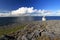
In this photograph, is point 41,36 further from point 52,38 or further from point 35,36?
point 52,38

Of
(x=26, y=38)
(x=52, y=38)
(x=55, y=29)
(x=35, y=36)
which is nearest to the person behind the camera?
(x=52, y=38)

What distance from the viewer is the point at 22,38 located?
1299 inches

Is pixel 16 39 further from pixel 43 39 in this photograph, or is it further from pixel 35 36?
pixel 43 39

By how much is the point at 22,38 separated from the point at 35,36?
3.65 meters

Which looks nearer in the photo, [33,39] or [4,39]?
[4,39]

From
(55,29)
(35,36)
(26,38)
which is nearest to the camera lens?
(26,38)

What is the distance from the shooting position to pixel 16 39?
34.1 meters

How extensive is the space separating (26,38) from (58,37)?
24.4 ft

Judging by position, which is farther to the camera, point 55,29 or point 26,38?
point 55,29

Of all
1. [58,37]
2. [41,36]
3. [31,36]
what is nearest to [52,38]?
[58,37]

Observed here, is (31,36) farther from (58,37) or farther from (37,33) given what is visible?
(58,37)

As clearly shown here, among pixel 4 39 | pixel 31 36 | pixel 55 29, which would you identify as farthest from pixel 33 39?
pixel 55 29

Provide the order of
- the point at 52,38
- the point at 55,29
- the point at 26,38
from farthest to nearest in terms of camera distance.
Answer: the point at 55,29
the point at 26,38
the point at 52,38

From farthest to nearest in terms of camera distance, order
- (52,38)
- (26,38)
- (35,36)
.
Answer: (35,36) < (26,38) < (52,38)
